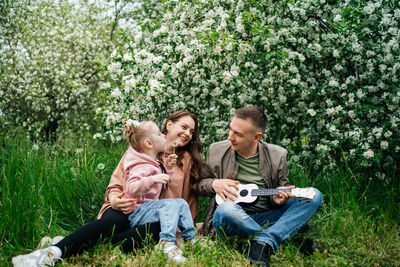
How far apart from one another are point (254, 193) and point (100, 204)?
1.55 m

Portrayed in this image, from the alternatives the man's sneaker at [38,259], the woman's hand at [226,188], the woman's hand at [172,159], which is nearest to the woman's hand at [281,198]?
the woman's hand at [226,188]

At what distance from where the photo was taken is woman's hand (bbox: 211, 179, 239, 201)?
3.32m

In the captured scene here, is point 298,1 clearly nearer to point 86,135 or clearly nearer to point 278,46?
point 278,46

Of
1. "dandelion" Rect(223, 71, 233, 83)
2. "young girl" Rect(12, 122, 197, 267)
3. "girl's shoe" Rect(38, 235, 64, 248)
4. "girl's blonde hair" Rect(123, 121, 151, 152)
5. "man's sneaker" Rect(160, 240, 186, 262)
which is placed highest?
"dandelion" Rect(223, 71, 233, 83)

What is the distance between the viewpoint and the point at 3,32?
6484 mm

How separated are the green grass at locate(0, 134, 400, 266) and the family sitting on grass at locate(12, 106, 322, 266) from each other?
12 cm

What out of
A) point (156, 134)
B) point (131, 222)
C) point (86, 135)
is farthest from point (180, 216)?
point (86, 135)

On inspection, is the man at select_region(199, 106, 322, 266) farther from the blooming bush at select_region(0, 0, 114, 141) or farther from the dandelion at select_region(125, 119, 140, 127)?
the blooming bush at select_region(0, 0, 114, 141)

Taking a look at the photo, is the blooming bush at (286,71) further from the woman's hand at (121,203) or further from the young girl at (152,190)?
the woman's hand at (121,203)

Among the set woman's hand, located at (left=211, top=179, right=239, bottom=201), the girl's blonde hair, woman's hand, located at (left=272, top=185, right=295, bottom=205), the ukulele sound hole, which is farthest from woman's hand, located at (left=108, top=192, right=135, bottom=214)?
woman's hand, located at (left=272, top=185, right=295, bottom=205)

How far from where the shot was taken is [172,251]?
2.91 m

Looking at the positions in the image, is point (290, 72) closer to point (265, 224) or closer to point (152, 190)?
point (265, 224)

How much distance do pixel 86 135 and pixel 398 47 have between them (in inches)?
204

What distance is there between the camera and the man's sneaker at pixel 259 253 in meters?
2.94
